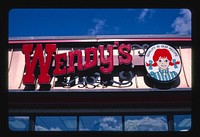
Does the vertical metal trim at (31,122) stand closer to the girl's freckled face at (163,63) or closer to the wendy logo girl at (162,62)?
the wendy logo girl at (162,62)

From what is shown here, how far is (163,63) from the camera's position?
1116 centimetres

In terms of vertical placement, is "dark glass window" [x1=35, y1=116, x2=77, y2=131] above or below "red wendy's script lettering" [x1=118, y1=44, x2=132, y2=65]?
below

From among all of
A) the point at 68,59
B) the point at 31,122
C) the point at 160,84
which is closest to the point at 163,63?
the point at 160,84

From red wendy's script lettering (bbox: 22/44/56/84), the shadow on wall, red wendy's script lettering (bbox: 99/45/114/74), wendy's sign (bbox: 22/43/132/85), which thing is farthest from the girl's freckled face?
red wendy's script lettering (bbox: 22/44/56/84)

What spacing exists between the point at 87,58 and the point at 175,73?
12.0 feet

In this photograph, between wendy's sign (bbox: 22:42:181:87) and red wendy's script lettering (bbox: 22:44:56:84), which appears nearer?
red wendy's script lettering (bbox: 22:44:56:84)

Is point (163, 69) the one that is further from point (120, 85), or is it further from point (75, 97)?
point (75, 97)

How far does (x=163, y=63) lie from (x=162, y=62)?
0.06 meters

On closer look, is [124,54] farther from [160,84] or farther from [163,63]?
[160,84]

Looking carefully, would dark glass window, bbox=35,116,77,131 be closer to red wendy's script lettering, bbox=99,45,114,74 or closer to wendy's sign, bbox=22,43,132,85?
wendy's sign, bbox=22,43,132,85

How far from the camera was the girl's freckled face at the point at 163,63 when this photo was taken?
11102mm

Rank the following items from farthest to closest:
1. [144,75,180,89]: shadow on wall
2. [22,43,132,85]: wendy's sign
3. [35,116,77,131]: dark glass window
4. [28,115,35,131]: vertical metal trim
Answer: [22,43,132,85]: wendy's sign < [144,75,180,89]: shadow on wall < [35,116,77,131]: dark glass window < [28,115,35,131]: vertical metal trim

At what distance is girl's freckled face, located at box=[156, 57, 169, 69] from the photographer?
1110 cm
